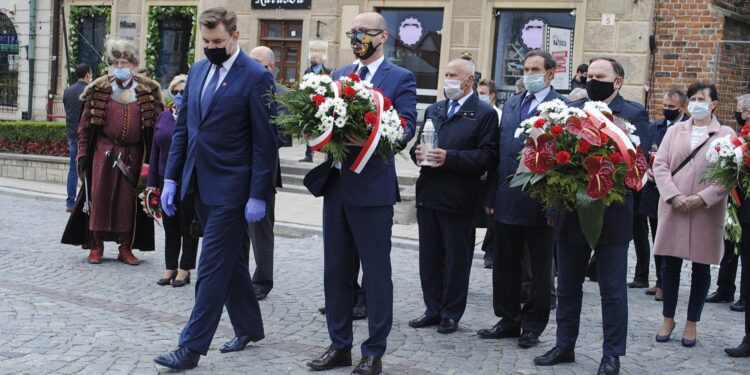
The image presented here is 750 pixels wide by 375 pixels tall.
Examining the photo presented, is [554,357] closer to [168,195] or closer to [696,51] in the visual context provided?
[168,195]

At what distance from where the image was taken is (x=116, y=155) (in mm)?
9133

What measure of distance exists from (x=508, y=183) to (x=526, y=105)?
0.64 meters

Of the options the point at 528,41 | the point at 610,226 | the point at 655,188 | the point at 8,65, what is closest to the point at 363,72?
the point at 610,226

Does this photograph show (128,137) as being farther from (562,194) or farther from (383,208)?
(562,194)

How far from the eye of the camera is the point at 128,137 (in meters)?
9.12

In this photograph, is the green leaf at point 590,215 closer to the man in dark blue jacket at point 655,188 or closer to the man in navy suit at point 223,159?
the man in navy suit at point 223,159

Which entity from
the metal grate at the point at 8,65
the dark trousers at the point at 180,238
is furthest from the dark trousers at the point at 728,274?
the metal grate at the point at 8,65

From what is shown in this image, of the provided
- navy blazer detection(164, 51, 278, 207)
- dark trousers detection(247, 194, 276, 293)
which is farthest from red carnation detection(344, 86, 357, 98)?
dark trousers detection(247, 194, 276, 293)

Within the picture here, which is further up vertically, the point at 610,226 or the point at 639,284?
the point at 610,226

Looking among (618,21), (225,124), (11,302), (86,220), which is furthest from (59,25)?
(225,124)

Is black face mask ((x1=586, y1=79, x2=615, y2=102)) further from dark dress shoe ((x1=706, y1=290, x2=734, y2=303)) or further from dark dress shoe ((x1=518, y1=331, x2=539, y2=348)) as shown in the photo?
dark dress shoe ((x1=706, y1=290, x2=734, y2=303))

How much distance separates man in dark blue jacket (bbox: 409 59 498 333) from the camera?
687cm

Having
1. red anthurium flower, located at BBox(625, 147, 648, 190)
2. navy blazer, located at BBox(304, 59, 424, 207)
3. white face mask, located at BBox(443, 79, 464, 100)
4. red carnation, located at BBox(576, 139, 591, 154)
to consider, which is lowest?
navy blazer, located at BBox(304, 59, 424, 207)

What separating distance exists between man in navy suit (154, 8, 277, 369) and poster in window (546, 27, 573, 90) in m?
11.9
